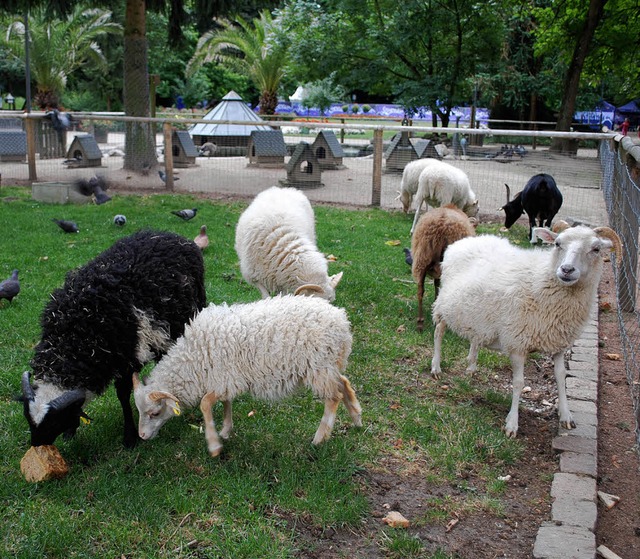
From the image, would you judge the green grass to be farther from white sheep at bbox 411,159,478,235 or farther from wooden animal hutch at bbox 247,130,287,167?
wooden animal hutch at bbox 247,130,287,167

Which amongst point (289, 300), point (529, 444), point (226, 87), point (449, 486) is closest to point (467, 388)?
point (529, 444)

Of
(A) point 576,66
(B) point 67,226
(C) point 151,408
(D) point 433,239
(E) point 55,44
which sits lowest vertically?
(C) point 151,408

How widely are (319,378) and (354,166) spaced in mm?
14872

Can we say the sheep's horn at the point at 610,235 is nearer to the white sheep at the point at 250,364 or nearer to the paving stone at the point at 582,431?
the paving stone at the point at 582,431

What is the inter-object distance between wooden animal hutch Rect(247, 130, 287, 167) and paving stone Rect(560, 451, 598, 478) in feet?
44.8

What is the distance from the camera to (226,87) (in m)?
44.8

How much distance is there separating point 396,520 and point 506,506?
2.24 ft

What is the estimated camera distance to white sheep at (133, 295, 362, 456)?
3.96m

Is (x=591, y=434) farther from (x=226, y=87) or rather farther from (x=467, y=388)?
(x=226, y=87)

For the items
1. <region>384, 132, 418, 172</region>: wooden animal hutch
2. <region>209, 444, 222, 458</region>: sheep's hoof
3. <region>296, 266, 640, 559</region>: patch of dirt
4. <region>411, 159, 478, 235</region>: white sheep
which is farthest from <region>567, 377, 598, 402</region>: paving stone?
<region>384, 132, 418, 172</region>: wooden animal hutch

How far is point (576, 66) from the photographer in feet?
66.3

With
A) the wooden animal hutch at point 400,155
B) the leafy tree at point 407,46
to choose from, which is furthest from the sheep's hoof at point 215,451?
the leafy tree at point 407,46

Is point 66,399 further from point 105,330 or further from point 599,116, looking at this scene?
point 599,116

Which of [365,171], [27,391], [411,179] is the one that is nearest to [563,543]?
[27,391]
